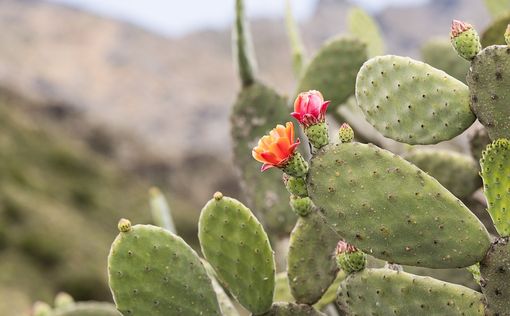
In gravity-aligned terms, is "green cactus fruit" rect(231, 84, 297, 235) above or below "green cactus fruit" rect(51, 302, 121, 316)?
above

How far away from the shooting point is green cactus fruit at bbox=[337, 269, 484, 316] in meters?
1.39

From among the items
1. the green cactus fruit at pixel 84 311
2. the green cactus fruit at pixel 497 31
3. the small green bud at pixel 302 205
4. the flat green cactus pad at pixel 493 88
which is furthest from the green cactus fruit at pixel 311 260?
the green cactus fruit at pixel 84 311

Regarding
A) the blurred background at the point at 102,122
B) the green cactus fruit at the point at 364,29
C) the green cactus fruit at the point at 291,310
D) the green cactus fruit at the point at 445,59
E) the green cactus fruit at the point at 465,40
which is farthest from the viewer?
the blurred background at the point at 102,122

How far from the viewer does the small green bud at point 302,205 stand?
171 cm

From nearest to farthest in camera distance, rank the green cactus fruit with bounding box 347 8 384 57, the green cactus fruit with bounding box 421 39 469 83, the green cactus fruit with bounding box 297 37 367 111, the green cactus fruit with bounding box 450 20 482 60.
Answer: the green cactus fruit with bounding box 450 20 482 60, the green cactus fruit with bounding box 297 37 367 111, the green cactus fruit with bounding box 421 39 469 83, the green cactus fruit with bounding box 347 8 384 57

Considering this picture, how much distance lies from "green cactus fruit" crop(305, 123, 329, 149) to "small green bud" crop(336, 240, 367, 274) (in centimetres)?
21

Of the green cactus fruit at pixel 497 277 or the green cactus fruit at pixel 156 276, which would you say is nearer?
the green cactus fruit at pixel 497 277

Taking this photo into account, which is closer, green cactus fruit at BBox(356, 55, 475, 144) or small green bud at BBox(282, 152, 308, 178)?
small green bud at BBox(282, 152, 308, 178)

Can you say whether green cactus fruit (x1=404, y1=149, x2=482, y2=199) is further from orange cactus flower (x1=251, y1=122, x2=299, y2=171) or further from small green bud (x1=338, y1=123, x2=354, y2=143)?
orange cactus flower (x1=251, y1=122, x2=299, y2=171)

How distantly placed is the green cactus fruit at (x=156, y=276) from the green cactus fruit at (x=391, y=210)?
34 centimetres

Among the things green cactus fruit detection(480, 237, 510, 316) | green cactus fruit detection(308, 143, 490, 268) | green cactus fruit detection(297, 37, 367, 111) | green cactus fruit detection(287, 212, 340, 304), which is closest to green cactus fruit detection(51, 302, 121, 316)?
green cactus fruit detection(297, 37, 367, 111)

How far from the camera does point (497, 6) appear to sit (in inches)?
122

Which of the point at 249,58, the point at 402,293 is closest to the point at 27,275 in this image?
the point at 249,58

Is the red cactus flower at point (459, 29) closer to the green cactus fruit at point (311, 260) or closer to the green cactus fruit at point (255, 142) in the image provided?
the green cactus fruit at point (311, 260)
